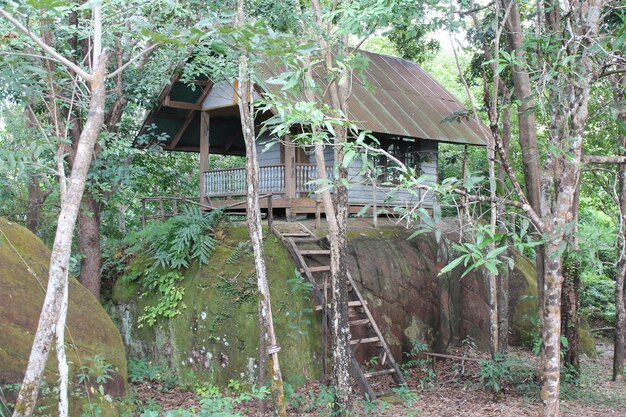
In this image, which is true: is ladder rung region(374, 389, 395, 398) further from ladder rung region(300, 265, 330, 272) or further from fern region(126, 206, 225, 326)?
fern region(126, 206, 225, 326)

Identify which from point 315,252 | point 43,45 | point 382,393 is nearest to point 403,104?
point 315,252

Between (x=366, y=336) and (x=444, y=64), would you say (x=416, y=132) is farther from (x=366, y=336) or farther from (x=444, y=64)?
(x=444, y=64)

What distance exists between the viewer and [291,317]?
450 inches

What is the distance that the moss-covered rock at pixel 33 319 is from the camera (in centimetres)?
723

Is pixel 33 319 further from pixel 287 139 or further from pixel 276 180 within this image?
pixel 287 139

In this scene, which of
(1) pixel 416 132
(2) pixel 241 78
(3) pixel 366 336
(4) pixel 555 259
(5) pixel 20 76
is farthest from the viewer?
(1) pixel 416 132

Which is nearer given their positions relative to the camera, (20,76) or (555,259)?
(555,259)

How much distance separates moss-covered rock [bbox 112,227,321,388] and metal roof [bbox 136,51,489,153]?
434cm

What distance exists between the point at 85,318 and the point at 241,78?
3937 millimetres

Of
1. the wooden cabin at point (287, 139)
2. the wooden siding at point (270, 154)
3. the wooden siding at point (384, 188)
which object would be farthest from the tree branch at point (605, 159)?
the wooden siding at point (270, 154)

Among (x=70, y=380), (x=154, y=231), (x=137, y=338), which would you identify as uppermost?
(x=154, y=231)

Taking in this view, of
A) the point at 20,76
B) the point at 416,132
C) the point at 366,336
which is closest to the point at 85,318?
the point at 20,76

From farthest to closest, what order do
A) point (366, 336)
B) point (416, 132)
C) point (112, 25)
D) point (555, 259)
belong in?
1. point (416, 132)
2. point (366, 336)
3. point (112, 25)
4. point (555, 259)

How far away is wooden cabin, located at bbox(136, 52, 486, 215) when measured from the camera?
15.3 meters
